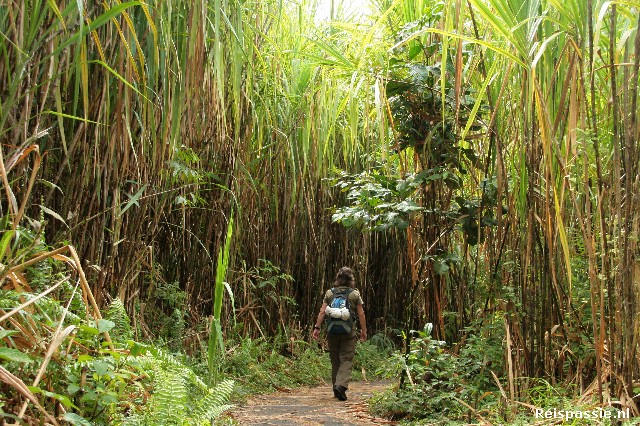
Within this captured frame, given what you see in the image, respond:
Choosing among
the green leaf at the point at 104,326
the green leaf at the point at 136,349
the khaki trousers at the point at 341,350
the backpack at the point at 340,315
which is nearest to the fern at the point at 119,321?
the green leaf at the point at 136,349

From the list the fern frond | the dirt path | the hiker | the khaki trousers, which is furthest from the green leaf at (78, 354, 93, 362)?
the khaki trousers

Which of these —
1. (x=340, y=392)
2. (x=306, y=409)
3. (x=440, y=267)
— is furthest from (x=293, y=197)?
(x=440, y=267)

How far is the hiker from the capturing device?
19.0 feet

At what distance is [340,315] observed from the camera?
A: 577 centimetres

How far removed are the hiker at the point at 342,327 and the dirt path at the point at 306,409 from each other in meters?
0.17

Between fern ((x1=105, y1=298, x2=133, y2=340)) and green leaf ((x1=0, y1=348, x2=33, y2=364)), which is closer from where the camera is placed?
green leaf ((x1=0, y1=348, x2=33, y2=364))

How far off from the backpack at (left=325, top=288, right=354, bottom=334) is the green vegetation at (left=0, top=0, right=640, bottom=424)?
2.32 ft

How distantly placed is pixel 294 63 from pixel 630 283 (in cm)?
474

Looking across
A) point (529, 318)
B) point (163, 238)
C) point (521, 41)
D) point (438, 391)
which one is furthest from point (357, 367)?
point (521, 41)

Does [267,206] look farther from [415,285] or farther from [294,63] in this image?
[415,285]

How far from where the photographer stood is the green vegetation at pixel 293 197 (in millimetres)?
2510

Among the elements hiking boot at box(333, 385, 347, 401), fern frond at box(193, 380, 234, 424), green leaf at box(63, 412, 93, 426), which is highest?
green leaf at box(63, 412, 93, 426)

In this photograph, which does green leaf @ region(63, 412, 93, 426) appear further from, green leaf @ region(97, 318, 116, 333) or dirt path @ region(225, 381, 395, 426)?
dirt path @ region(225, 381, 395, 426)

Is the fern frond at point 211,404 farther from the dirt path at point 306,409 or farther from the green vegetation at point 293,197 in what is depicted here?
the dirt path at point 306,409
